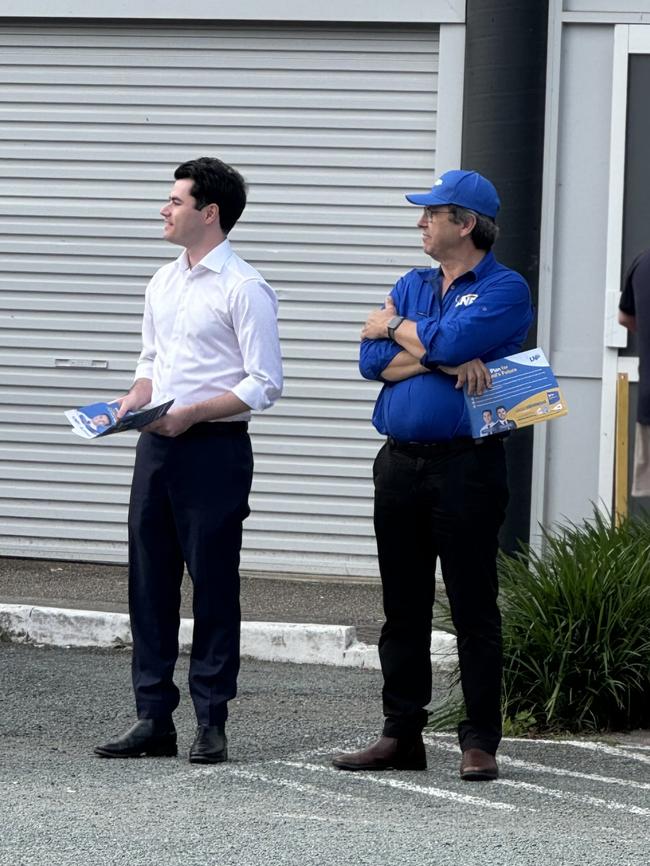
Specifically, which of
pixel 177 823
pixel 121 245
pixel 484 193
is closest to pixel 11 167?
pixel 121 245

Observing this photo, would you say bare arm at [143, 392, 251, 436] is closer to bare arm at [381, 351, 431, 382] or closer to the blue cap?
bare arm at [381, 351, 431, 382]

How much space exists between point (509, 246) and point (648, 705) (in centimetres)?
305

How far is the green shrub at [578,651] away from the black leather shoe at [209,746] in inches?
44.2

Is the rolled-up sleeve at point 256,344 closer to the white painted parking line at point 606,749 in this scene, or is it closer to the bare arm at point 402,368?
the bare arm at point 402,368

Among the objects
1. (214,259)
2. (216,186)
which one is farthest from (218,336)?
(216,186)

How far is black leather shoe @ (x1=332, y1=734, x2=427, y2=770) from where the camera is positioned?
5.38 meters

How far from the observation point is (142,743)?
5.43 m

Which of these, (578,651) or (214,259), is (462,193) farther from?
(578,651)

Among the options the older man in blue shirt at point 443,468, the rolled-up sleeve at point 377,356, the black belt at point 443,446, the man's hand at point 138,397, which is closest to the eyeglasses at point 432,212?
Result: the older man in blue shirt at point 443,468

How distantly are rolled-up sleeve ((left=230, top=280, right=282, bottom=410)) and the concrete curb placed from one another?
2.26m

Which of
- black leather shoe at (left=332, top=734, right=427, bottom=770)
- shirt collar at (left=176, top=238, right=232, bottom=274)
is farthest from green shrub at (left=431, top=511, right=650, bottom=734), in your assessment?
shirt collar at (left=176, top=238, right=232, bottom=274)

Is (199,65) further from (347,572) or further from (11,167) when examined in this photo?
(347,572)

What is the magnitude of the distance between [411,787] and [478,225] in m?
1.81

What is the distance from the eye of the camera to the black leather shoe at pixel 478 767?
206 inches
